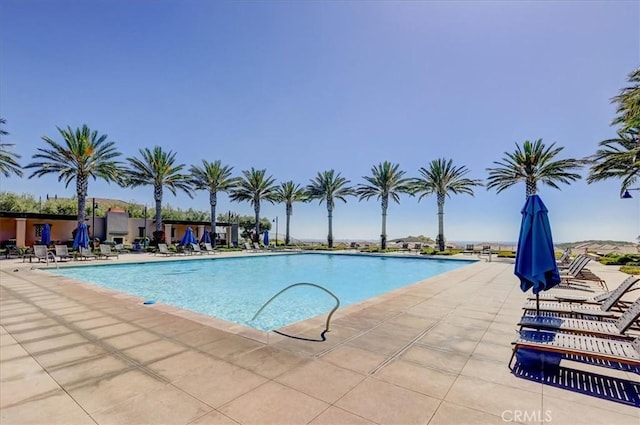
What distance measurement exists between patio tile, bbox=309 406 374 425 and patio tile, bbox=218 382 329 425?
0.06 meters

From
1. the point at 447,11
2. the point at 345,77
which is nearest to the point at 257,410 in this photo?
the point at 447,11

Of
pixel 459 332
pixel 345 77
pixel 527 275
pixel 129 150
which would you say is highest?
pixel 345 77

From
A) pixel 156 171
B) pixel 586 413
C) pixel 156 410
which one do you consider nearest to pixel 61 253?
pixel 156 171

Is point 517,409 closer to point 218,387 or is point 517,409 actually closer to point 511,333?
point 511,333

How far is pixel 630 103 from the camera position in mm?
12039

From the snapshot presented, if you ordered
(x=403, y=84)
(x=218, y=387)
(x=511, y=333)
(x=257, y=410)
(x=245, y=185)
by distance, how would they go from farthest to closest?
(x=245, y=185) < (x=403, y=84) < (x=511, y=333) < (x=218, y=387) < (x=257, y=410)

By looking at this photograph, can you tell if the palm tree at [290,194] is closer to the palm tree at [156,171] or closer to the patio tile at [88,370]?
the palm tree at [156,171]

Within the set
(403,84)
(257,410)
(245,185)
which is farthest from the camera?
(245,185)

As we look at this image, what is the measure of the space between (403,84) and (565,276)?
1125 cm

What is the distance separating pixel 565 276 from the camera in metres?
9.31

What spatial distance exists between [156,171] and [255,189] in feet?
31.3

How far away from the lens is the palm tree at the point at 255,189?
3219cm

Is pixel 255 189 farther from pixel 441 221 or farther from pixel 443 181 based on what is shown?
pixel 441 221

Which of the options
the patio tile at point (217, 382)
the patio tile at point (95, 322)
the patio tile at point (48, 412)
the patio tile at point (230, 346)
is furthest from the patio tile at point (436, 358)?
the patio tile at point (95, 322)
